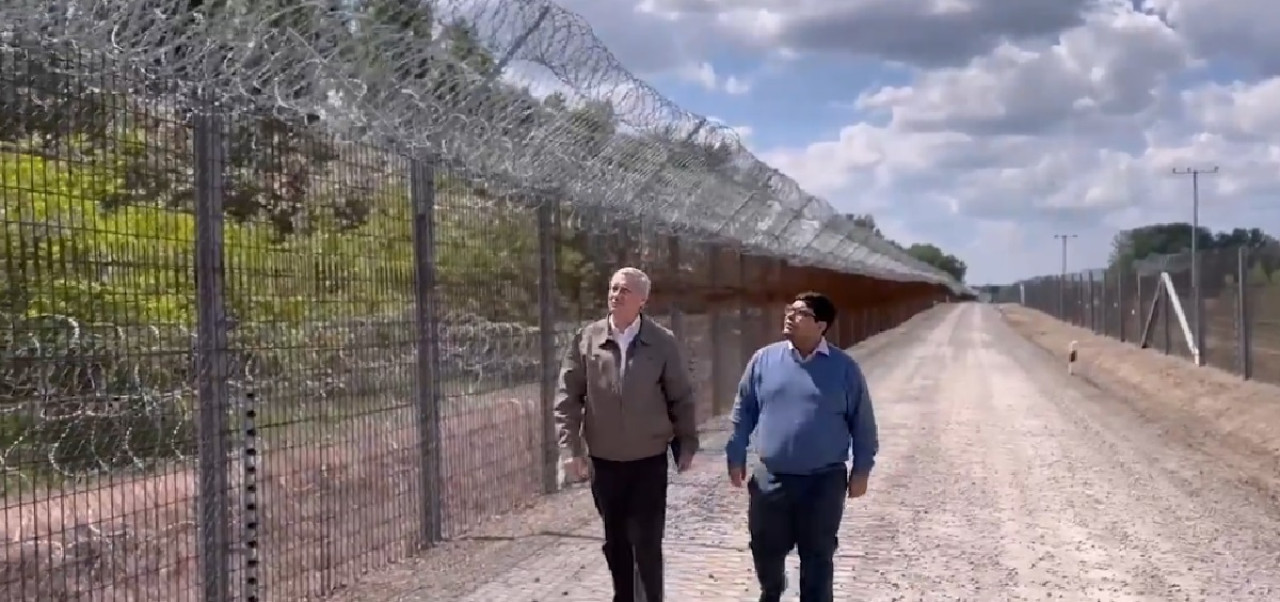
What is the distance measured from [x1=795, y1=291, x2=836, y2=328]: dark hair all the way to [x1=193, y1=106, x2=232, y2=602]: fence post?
91.7 inches

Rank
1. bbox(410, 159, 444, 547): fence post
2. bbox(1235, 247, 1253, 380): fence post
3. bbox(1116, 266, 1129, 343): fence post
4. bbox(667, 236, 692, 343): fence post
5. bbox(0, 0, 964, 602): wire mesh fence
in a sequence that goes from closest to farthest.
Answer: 1. bbox(0, 0, 964, 602): wire mesh fence
2. bbox(410, 159, 444, 547): fence post
3. bbox(667, 236, 692, 343): fence post
4. bbox(1235, 247, 1253, 380): fence post
5. bbox(1116, 266, 1129, 343): fence post

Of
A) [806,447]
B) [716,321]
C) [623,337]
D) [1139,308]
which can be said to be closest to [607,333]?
[623,337]

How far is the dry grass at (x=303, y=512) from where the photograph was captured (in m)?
4.87

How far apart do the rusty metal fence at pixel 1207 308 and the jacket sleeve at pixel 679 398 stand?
592 inches

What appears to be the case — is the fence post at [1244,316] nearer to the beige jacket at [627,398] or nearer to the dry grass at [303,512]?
the dry grass at [303,512]

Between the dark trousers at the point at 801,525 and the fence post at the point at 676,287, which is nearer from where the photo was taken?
the dark trousers at the point at 801,525

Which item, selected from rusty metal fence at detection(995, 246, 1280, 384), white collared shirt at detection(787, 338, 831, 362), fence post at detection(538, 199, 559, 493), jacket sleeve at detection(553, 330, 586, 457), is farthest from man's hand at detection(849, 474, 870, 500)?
rusty metal fence at detection(995, 246, 1280, 384)

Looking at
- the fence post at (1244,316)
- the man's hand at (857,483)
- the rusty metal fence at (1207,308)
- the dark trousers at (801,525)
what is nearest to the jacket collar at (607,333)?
the dark trousers at (801,525)

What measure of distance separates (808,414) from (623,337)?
2.67ft

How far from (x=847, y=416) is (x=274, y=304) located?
97.6 inches

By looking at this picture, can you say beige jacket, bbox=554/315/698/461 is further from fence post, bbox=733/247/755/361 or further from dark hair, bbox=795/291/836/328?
fence post, bbox=733/247/755/361

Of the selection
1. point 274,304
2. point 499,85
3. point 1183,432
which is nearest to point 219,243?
point 274,304

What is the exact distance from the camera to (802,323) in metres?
6.00

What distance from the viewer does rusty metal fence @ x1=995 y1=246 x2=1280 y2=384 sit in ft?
66.3
